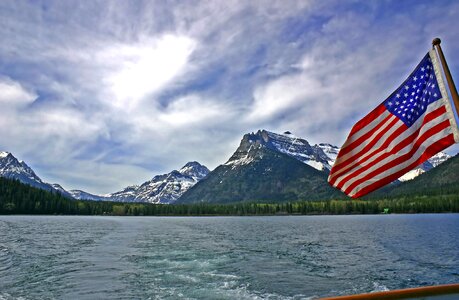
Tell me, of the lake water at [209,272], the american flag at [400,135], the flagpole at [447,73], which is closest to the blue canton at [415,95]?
the american flag at [400,135]

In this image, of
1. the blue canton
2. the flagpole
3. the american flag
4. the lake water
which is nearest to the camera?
the flagpole

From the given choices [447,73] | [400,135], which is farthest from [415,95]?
[447,73]

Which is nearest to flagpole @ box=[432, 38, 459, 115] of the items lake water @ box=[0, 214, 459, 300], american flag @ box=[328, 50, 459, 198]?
american flag @ box=[328, 50, 459, 198]

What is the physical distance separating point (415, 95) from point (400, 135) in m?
1.22

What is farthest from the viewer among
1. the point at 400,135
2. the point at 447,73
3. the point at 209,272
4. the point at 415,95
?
the point at 209,272

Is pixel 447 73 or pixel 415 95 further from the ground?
pixel 415 95

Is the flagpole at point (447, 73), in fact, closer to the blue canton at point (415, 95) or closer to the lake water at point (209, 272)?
the blue canton at point (415, 95)

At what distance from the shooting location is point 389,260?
4372 centimetres

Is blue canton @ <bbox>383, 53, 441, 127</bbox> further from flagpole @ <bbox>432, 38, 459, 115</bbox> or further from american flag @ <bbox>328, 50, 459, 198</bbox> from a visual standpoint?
flagpole @ <bbox>432, 38, 459, 115</bbox>

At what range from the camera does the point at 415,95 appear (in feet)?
34.1

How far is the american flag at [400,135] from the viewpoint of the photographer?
9484mm

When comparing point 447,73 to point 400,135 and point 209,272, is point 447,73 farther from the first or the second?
point 209,272

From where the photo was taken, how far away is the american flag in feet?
31.1

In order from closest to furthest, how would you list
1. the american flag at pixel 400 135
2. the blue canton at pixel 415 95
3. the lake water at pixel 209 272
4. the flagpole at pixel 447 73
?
the flagpole at pixel 447 73 < the american flag at pixel 400 135 < the blue canton at pixel 415 95 < the lake water at pixel 209 272
